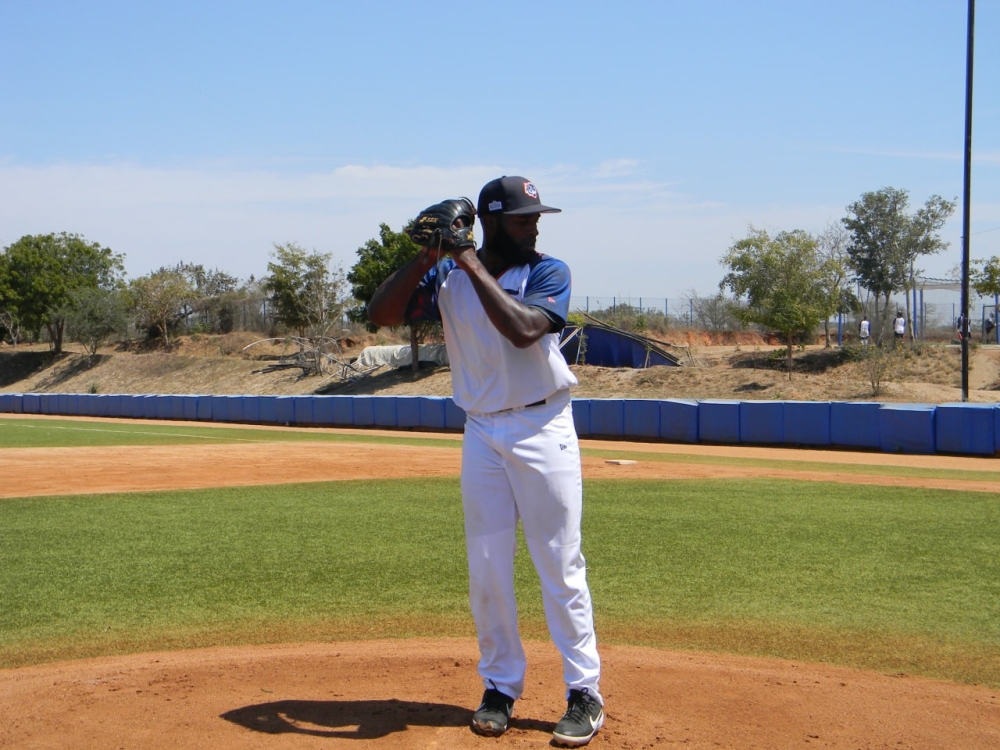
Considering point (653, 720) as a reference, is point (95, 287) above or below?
above

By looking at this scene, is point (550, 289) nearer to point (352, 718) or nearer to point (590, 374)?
point (352, 718)

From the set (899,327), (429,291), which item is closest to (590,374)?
(899,327)

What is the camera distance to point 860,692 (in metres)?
4.43

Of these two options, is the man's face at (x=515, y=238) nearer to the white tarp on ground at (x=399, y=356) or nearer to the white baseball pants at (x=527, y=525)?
the white baseball pants at (x=527, y=525)

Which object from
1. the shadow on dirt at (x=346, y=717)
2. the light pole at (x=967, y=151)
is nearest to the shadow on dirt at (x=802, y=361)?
the light pole at (x=967, y=151)

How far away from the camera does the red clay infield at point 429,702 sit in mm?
3771

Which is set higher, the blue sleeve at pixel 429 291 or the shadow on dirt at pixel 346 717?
the blue sleeve at pixel 429 291

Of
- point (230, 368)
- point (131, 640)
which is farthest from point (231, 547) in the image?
point (230, 368)

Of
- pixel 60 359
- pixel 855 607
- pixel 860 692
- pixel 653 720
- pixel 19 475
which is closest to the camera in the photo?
pixel 653 720

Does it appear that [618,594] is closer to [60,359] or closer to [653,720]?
[653,720]

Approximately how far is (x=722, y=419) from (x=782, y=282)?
1326 cm

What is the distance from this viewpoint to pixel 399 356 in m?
41.9

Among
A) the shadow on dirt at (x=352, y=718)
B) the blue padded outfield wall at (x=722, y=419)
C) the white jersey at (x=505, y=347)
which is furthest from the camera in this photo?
the blue padded outfield wall at (x=722, y=419)

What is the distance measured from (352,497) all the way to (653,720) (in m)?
8.20
